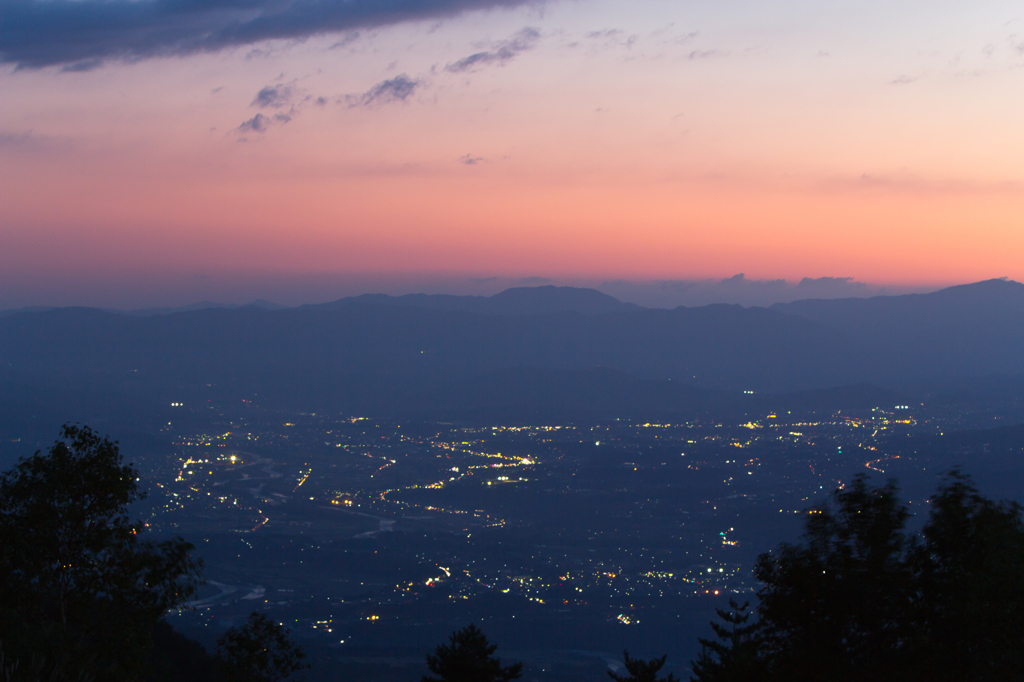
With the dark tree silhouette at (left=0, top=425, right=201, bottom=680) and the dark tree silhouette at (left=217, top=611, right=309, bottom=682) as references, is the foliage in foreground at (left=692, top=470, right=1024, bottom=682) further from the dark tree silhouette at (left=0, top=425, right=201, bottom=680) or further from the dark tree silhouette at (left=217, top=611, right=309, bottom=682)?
the dark tree silhouette at (left=217, top=611, right=309, bottom=682)

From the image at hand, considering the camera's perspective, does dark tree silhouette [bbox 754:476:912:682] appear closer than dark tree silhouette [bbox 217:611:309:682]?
Yes

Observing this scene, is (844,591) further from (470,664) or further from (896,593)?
(470,664)

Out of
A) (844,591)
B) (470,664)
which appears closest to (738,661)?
(470,664)

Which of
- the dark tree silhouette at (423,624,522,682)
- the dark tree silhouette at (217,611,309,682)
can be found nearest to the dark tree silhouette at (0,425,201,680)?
the dark tree silhouette at (217,611,309,682)

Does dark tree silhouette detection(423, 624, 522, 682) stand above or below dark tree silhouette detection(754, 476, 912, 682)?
below

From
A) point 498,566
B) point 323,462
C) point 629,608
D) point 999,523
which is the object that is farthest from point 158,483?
point 999,523

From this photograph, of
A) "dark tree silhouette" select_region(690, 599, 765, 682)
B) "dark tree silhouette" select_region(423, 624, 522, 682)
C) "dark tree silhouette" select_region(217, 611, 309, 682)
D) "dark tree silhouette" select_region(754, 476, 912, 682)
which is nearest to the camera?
"dark tree silhouette" select_region(754, 476, 912, 682)
